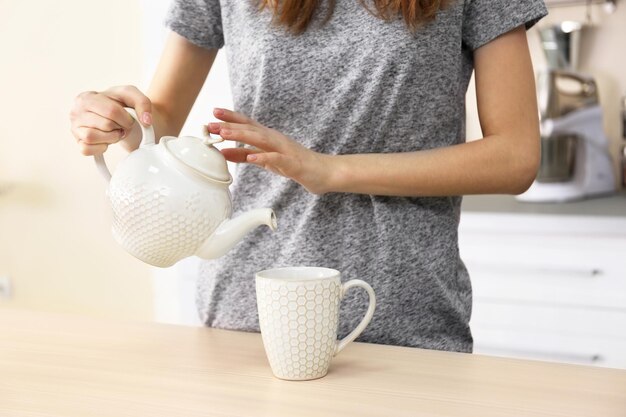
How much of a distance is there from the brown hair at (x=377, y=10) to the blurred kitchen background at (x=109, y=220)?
0.88 meters

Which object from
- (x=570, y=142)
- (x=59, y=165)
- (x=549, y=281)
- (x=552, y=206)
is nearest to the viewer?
(x=549, y=281)

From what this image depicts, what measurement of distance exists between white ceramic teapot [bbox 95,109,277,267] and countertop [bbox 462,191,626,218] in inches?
53.7

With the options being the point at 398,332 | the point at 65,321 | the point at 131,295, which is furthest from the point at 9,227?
the point at 398,332

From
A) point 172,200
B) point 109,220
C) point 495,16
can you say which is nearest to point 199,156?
point 172,200

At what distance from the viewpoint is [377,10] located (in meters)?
1.04

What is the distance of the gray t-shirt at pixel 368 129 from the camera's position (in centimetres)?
105

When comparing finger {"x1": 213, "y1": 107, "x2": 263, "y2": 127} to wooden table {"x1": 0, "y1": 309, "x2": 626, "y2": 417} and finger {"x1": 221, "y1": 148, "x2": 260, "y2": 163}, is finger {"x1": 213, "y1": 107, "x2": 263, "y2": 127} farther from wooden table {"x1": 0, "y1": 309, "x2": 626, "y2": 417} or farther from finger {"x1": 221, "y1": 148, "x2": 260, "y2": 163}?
wooden table {"x1": 0, "y1": 309, "x2": 626, "y2": 417}

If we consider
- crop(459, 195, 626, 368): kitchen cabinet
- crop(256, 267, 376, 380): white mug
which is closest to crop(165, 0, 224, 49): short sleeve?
crop(256, 267, 376, 380): white mug

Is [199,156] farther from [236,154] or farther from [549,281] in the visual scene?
[549,281]

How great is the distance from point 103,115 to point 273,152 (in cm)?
20

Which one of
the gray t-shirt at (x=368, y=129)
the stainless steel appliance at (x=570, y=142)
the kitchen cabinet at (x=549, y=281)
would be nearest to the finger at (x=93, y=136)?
the gray t-shirt at (x=368, y=129)

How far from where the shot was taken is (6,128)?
313 cm

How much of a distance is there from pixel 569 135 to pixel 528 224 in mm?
423

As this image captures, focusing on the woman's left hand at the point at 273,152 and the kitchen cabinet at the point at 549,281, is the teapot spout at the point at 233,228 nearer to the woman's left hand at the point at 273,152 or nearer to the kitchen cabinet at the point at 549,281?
the woman's left hand at the point at 273,152
